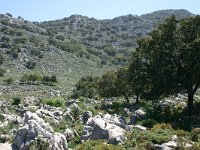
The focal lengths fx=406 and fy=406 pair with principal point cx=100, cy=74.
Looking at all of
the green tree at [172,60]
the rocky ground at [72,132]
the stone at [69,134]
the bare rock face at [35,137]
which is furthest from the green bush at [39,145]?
the green tree at [172,60]

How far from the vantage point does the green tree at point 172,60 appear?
41062 mm

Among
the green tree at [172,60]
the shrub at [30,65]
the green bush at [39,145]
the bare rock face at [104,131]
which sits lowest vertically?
the green bush at [39,145]

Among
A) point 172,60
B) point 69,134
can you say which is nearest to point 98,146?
point 69,134

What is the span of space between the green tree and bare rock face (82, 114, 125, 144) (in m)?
11.9

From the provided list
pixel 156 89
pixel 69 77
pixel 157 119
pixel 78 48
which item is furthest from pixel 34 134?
pixel 78 48

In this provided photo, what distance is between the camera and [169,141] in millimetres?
26766

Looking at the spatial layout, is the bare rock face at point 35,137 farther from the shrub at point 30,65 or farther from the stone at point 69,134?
the shrub at point 30,65

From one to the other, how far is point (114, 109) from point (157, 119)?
723cm

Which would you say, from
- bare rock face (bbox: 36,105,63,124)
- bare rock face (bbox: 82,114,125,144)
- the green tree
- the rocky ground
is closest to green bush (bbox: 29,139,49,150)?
the rocky ground

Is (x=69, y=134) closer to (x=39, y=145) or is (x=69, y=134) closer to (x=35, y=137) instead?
(x=35, y=137)

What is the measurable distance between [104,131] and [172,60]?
53.3 ft

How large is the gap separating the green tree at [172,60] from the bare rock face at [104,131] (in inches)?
467

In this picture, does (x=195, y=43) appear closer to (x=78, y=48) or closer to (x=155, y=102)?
(x=155, y=102)

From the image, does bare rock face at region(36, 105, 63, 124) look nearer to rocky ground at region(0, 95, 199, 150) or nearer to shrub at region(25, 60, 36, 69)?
rocky ground at region(0, 95, 199, 150)
